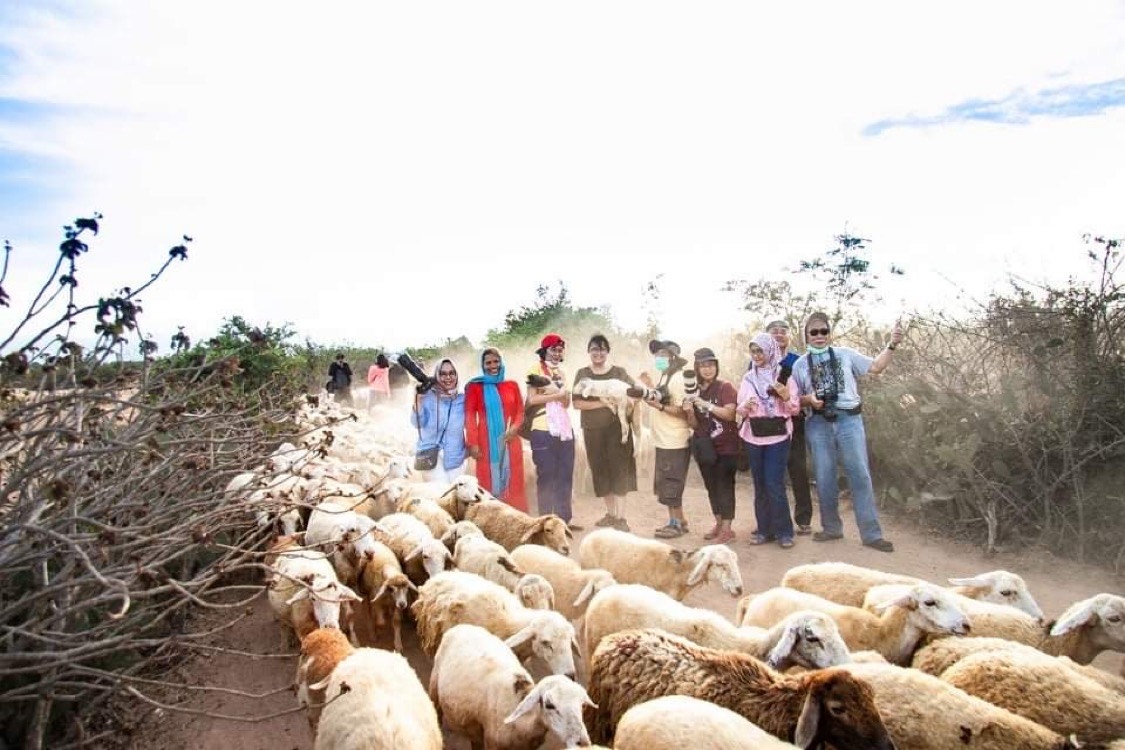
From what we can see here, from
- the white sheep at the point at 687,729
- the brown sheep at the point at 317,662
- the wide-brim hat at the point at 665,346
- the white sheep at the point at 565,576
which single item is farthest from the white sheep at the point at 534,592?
the wide-brim hat at the point at 665,346

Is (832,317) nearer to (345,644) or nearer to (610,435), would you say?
(610,435)

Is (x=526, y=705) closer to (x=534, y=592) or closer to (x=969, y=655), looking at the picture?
(x=534, y=592)

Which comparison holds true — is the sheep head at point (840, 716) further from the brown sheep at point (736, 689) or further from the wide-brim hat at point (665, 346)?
the wide-brim hat at point (665, 346)

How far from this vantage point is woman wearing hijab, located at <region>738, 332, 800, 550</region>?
7.61m

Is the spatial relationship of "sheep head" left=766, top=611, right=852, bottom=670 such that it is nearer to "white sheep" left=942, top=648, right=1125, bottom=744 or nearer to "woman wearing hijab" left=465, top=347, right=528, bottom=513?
"white sheep" left=942, top=648, right=1125, bottom=744

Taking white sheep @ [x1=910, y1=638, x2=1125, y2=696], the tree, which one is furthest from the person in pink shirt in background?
white sheep @ [x1=910, y1=638, x2=1125, y2=696]

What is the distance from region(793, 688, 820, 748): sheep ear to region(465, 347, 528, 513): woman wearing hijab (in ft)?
17.5

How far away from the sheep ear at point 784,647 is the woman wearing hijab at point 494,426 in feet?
15.5

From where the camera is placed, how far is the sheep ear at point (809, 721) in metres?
3.17

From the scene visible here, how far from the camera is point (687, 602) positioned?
20.5 ft

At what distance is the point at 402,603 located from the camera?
16.9ft

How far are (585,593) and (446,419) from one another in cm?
357

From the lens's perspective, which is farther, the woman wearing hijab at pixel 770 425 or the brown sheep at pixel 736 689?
the woman wearing hijab at pixel 770 425

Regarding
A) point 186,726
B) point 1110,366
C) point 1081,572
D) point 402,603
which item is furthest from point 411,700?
point 1110,366
